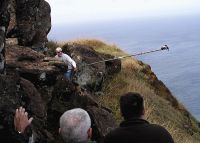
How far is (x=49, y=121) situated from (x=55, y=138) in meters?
0.90

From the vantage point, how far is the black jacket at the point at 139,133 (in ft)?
21.0

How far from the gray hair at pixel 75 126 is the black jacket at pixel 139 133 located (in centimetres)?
54

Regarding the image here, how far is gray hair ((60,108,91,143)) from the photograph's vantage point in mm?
6191

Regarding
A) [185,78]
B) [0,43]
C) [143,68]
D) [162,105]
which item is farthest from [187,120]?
[185,78]

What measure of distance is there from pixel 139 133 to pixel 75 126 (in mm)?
845

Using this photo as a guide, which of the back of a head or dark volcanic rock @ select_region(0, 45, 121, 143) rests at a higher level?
the back of a head

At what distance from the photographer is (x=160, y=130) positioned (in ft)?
21.3

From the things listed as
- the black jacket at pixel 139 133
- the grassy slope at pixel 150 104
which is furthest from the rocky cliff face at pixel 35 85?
the grassy slope at pixel 150 104

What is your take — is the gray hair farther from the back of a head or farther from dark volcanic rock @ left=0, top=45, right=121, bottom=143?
dark volcanic rock @ left=0, top=45, right=121, bottom=143

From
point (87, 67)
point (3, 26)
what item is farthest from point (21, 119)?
point (87, 67)

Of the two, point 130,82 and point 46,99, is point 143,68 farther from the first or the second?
point 46,99

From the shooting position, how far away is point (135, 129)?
650 cm

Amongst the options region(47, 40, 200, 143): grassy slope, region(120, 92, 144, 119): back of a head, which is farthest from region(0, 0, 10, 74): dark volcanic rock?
region(47, 40, 200, 143): grassy slope

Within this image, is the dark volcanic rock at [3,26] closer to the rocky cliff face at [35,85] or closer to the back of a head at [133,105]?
the rocky cliff face at [35,85]
